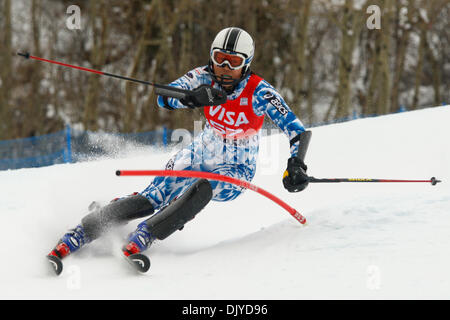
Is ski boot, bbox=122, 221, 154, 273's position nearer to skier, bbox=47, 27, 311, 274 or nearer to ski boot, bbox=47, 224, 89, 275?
skier, bbox=47, 27, 311, 274

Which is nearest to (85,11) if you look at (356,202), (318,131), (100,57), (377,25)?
(100,57)

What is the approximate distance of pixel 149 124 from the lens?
60.3 feet

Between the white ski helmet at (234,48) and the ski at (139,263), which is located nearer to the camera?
the ski at (139,263)

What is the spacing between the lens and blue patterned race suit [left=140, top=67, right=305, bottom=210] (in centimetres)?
412

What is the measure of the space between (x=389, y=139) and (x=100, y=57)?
9.52m

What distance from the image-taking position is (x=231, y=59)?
13.3ft

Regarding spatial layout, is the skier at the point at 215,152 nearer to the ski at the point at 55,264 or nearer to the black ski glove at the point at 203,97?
the black ski glove at the point at 203,97

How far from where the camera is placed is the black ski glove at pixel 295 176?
3906 mm

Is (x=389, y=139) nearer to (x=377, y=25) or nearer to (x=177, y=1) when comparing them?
(x=377, y=25)

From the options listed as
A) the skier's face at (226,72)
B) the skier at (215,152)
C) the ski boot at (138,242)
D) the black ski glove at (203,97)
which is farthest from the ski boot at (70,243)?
the skier's face at (226,72)

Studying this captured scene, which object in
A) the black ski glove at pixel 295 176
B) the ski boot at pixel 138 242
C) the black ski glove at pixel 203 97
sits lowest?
the ski boot at pixel 138 242

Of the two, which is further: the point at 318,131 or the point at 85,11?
the point at 85,11

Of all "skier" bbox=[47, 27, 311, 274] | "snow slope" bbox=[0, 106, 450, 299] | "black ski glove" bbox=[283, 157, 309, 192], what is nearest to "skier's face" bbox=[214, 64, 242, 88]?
"skier" bbox=[47, 27, 311, 274]

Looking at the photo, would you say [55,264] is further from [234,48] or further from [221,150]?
[234,48]
